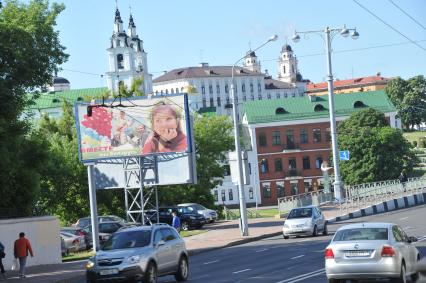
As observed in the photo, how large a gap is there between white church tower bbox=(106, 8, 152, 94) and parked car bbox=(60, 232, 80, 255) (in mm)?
135518

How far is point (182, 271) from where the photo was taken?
25750 millimetres

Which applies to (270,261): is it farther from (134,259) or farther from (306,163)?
(306,163)

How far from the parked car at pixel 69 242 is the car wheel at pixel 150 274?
22.0 meters

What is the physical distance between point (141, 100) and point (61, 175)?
1541 centimetres

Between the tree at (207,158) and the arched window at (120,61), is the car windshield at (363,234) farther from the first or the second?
the arched window at (120,61)

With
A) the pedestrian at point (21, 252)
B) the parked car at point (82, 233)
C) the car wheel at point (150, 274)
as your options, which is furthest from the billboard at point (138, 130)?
the car wheel at point (150, 274)

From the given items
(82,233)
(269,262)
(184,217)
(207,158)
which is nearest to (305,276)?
(269,262)

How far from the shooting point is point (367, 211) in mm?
61812

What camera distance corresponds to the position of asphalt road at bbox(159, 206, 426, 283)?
24.9 meters

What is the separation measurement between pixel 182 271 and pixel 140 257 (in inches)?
103

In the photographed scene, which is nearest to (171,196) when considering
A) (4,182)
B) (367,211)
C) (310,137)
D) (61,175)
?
(61,175)

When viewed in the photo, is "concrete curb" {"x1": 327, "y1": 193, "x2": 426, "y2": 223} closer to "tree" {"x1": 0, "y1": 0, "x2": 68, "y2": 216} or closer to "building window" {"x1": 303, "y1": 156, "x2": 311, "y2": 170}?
"tree" {"x1": 0, "y1": 0, "x2": 68, "y2": 216}

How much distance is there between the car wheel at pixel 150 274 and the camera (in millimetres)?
23438

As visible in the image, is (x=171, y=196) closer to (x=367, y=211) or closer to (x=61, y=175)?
(x=61, y=175)
